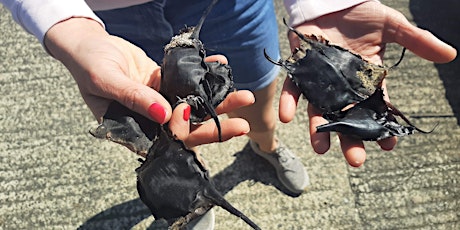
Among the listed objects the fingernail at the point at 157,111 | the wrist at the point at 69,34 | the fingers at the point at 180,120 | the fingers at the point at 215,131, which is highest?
the wrist at the point at 69,34

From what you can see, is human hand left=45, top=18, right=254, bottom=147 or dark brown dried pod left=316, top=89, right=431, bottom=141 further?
dark brown dried pod left=316, top=89, right=431, bottom=141

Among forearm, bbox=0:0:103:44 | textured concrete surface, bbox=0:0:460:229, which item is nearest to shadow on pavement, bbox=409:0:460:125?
textured concrete surface, bbox=0:0:460:229

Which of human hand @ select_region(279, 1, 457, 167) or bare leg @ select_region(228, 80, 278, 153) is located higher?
human hand @ select_region(279, 1, 457, 167)

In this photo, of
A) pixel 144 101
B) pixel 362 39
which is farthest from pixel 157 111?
pixel 362 39

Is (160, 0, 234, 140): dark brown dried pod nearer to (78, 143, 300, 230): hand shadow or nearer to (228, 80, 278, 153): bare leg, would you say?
(228, 80, 278, 153): bare leg

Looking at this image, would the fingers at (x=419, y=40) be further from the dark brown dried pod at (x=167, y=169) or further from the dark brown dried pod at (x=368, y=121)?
the dark brown dried pod at (x=167, y=169)

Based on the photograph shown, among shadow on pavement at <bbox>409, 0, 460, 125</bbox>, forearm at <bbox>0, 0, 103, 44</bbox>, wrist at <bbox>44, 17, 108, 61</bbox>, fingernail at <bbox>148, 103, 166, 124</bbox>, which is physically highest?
forearm at <bbox>0, 0, 103, 44</bbox>

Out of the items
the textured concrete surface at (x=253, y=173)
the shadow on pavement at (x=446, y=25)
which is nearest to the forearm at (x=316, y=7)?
the textured concrete surface at (x=253, y=173)
